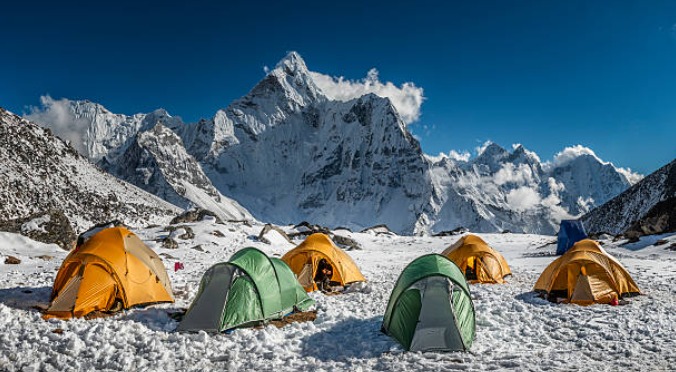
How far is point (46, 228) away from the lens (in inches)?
1264

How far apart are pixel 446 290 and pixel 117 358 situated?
7418mm

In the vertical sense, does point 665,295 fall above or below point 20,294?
below

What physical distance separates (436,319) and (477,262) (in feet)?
34.4

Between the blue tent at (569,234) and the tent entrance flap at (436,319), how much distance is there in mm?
25891

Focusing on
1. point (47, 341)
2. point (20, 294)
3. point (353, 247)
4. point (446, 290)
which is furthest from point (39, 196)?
point (446, 290)

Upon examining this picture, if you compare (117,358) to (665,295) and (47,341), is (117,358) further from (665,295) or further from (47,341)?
(665,295)

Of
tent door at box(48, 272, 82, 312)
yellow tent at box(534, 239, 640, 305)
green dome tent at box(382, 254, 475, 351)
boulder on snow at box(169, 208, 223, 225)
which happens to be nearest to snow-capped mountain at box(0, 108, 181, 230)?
boulder on snow at box(169, 208, 223, 225)

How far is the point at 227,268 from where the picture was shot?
12.0m

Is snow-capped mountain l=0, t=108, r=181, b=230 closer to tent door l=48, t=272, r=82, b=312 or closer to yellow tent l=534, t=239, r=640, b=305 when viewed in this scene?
tent door l=48, t=272, r=82, b=312

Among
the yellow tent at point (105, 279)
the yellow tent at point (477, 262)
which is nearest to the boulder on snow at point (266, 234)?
the yellow tent at point (477, 262)

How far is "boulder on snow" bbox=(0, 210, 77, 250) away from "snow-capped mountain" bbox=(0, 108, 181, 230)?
26949mm

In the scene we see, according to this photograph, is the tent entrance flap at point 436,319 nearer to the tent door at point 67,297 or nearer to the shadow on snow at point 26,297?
the tent door at point 67,297

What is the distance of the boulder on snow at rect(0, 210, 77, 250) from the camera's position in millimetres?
31234

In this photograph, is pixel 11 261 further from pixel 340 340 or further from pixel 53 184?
pixel 53 184
